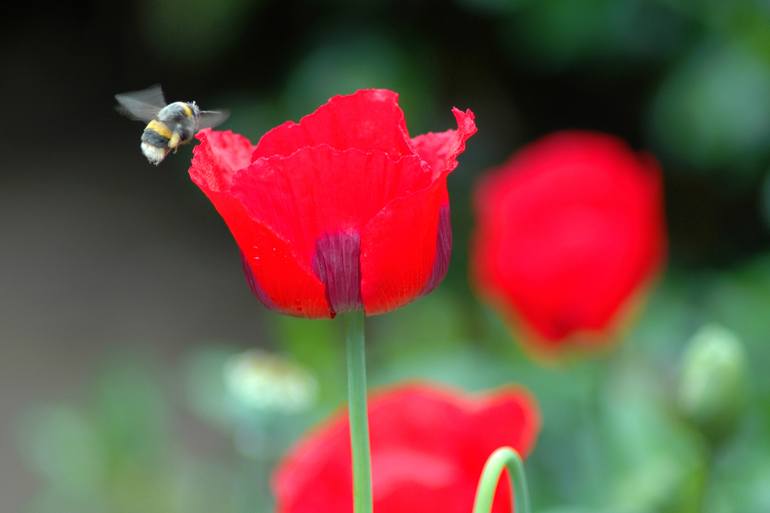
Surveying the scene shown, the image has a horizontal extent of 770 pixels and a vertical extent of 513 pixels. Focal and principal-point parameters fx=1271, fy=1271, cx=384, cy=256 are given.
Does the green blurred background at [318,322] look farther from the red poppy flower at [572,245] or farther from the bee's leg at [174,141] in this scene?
the bee's leg at [174,141]

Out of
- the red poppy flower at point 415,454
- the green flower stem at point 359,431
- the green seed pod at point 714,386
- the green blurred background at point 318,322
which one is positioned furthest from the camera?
the green blurred background at point 318,322

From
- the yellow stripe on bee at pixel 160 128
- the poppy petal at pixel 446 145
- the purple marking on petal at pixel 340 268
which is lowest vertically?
the purple marking on petal at pixel 340 268

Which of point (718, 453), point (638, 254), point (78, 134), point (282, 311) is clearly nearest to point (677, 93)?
point (638, 254)

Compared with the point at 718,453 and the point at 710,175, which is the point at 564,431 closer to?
the point at 718,453

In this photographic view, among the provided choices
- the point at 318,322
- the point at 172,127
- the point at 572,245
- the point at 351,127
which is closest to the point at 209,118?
the point at 172,127

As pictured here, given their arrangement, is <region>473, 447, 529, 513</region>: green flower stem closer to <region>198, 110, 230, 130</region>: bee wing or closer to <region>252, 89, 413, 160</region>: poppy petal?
<region>252, 89, 413, 160</region>: poppy petal

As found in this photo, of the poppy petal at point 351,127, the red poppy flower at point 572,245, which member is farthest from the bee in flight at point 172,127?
the red poppy flower at point 572,245

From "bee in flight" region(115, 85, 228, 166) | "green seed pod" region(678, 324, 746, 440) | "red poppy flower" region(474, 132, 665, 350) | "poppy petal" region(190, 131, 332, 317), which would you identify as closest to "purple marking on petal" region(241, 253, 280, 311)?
"poppy petal" region(190, 131, 332, 317)

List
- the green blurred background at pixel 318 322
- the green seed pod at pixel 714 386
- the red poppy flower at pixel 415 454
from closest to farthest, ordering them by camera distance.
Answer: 1. the red poppy flower at pixel 415 454
2. the green seed pod at pixel 714 386
3. the green blurred background at pixel 318 322
